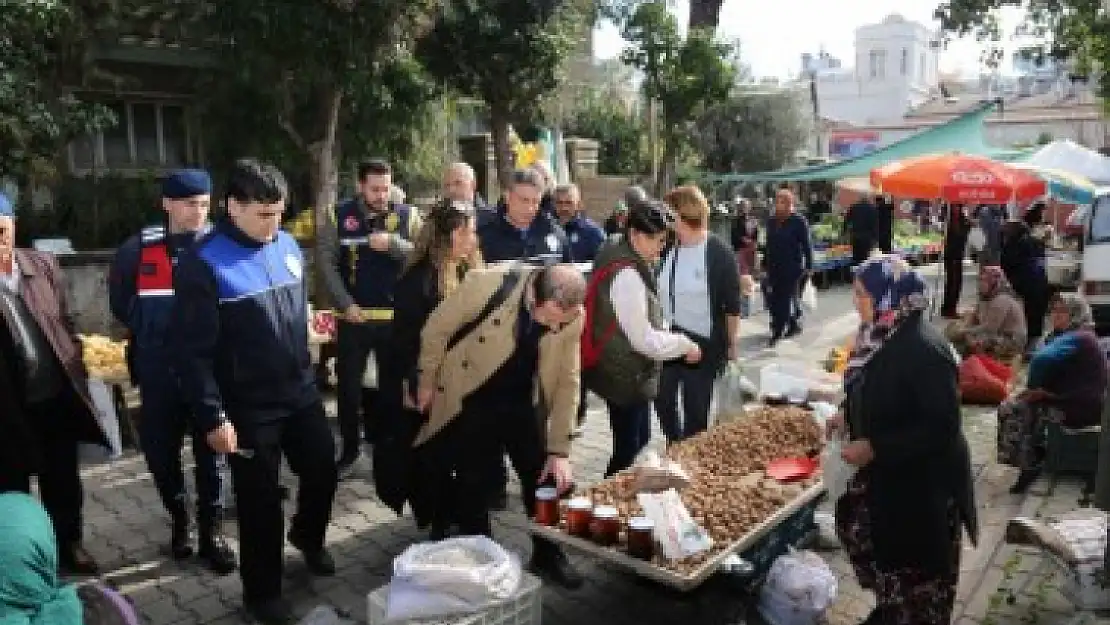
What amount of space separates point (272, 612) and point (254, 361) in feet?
3.70

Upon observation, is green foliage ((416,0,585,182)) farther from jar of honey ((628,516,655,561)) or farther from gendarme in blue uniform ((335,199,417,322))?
jar of honey ((628,516,655,561))

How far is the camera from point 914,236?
21.0 meters

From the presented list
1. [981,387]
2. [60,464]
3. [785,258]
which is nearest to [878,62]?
[785,258]

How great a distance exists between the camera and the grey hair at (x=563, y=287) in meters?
3.37

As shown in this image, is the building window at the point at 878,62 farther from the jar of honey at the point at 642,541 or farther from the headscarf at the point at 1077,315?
the jar of honey at the point at 642,541

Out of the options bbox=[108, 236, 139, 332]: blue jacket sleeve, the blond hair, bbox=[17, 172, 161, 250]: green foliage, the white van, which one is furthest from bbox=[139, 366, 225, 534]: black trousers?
the white van

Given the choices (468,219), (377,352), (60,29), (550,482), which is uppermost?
(60,29)

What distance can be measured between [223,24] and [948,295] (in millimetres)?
9797

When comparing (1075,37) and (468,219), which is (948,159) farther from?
(1075,37)

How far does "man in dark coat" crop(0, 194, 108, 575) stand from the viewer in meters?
3.78

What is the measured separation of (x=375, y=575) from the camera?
423 centimetres

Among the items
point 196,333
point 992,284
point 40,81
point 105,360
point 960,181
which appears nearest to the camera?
point 196,333

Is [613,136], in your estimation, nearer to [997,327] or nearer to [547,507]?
[997,327]

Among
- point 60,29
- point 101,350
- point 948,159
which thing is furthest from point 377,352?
point 948,159
